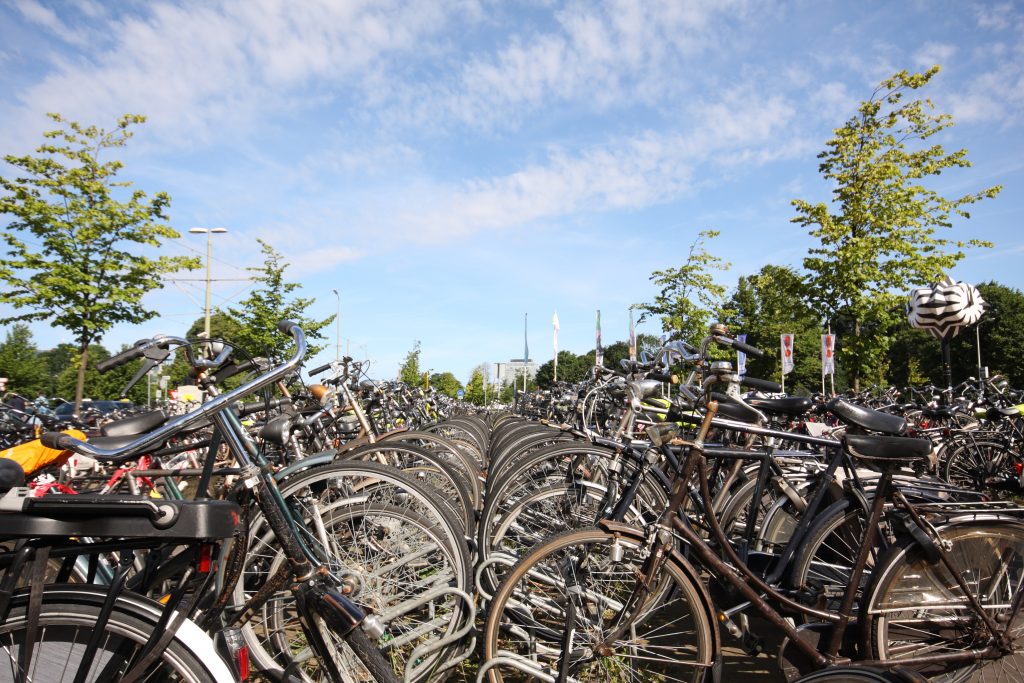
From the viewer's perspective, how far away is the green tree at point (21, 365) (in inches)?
1407

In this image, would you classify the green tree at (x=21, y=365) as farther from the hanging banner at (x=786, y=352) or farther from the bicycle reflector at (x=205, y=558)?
the bicycle reflector at (x=205, y=558)

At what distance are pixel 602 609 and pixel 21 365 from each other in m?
45.6

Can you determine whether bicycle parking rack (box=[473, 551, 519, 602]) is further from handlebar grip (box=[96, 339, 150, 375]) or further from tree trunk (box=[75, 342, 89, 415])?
tree trunk (box=[75, 342, 89, 415])

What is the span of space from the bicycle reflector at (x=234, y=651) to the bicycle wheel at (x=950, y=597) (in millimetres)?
2011

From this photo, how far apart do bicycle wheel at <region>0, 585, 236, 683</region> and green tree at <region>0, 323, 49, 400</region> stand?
4127cm

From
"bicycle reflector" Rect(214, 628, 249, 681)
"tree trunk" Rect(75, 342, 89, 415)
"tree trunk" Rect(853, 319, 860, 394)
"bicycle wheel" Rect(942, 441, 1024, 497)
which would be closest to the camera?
"bicycle reflector" Rect(214, 628, 249, 681)

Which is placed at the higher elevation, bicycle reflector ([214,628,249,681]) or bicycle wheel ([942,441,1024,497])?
bicycle reflector ([214,628,249,681])

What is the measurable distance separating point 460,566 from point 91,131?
16645mm

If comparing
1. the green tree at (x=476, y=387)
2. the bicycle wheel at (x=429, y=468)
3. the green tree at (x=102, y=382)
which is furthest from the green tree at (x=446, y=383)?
the bicycle wheel at (x=429, y=468)

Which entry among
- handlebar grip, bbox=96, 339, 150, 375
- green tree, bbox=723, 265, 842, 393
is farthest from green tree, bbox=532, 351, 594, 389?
handlebar grip, bbox=96, 339, 150, 375

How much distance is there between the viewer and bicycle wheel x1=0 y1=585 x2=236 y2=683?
4.35ft

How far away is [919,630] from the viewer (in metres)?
2.21

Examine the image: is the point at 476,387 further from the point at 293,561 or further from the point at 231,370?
the point at 293,561

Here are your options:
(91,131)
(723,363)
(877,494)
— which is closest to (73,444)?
(723,363)
